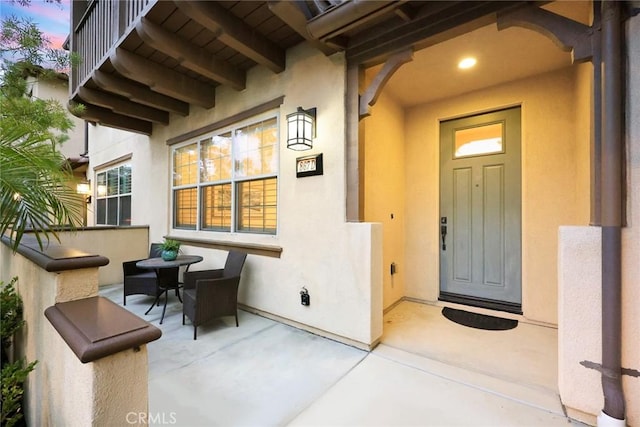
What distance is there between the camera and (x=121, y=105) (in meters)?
4.32

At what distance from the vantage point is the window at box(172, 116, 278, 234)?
3465 millimetres

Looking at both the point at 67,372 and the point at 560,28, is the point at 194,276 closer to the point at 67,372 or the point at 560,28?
the point at 67,372

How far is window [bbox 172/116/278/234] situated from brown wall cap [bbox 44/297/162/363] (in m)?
2.29

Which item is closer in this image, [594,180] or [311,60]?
[594,180]

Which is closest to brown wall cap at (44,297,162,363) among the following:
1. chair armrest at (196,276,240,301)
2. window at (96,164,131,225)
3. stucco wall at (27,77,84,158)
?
chair armrest at (196,276,240,301)

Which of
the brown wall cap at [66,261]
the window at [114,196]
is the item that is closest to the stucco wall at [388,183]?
the brown wall cap at [66,261]

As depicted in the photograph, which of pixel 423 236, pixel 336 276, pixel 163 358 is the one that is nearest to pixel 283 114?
pixel 336 276

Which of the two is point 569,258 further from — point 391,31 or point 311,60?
point 311,60

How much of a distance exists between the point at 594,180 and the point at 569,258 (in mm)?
501

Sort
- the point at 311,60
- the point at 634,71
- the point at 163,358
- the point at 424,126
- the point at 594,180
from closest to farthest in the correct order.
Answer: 1. the point at 634,71
2. the point at 594,180
3. the point at 163,358
4. the point at 311,60
5. the point at 424,126

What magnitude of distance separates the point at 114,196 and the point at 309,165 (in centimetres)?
627

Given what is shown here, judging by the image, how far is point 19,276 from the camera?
2193 millimetres

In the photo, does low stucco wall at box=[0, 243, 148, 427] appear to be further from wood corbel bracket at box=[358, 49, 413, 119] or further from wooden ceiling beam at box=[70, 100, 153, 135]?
wooden ceiling beam at box=[70, 100, 153, 135]

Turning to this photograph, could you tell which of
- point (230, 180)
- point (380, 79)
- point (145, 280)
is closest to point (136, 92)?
point (230, 180)
